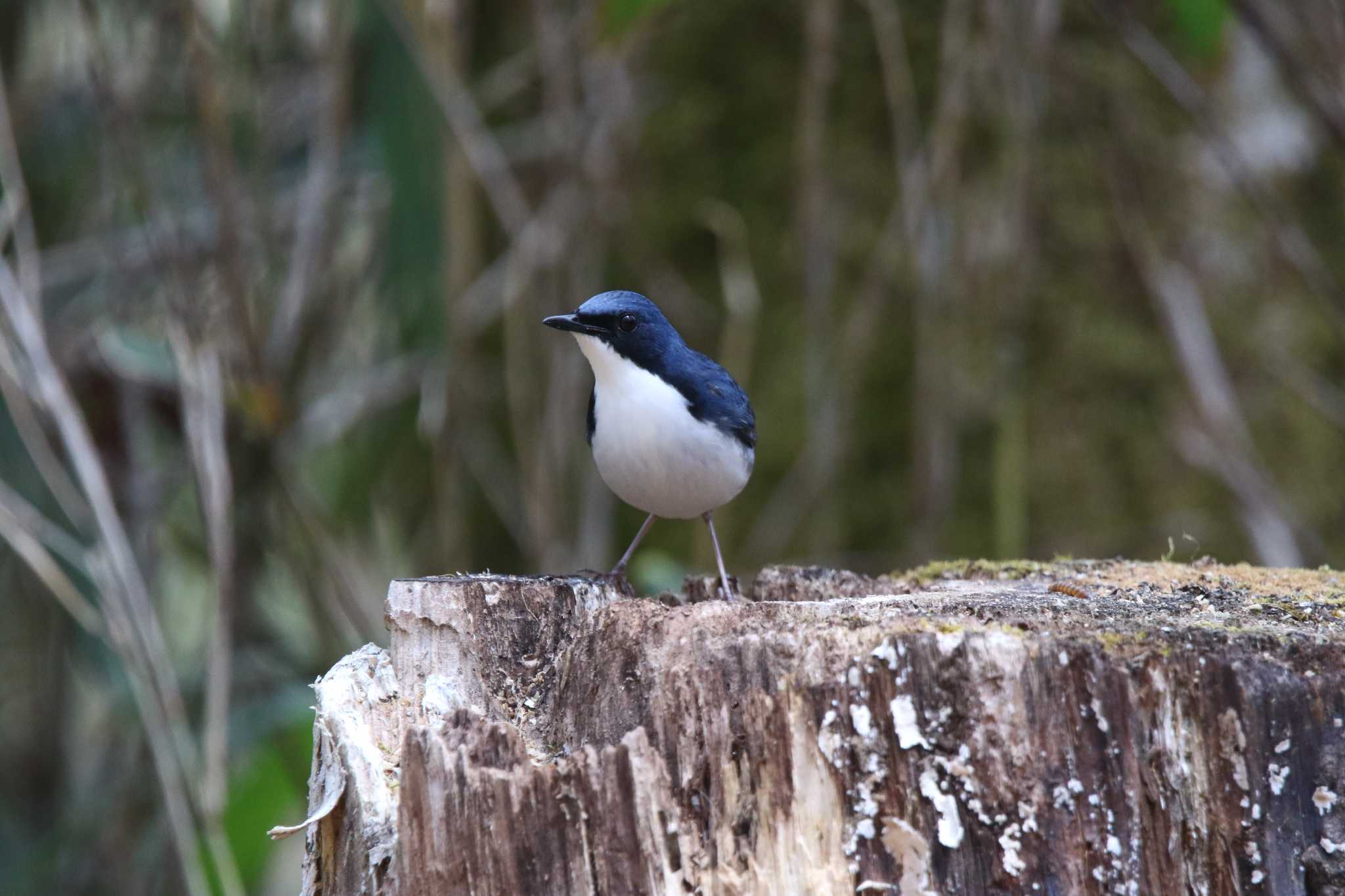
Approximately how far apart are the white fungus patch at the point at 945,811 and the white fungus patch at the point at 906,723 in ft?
0.20

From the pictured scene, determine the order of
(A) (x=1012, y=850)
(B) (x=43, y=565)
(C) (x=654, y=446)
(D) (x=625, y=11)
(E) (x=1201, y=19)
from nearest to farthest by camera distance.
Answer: (A) (x=1012, y=850) < (C) (x=654, y=446) < (B) (x=43, y=565) < (D) (x=625, y=11) < (E) (x=1201, y=19)

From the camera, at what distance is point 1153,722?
204 cm

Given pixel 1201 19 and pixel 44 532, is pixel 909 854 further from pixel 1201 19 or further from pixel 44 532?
pixel 1201 19

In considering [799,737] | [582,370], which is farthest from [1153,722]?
[582,370]

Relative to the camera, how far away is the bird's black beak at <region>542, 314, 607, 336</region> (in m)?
3.54

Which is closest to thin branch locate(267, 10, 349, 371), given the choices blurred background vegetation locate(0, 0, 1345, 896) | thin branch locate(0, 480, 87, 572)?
blurred background vegetation locate(0, 0, 1345, 896)

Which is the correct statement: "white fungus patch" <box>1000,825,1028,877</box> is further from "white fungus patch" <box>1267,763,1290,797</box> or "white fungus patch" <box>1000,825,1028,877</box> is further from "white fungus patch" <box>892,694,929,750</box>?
"white fungus patch" <box>1267,763,1290,797</box>

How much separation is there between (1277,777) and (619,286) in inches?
162

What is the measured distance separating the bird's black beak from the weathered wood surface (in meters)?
1.58

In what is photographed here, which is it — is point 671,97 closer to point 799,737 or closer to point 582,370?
point 582,370

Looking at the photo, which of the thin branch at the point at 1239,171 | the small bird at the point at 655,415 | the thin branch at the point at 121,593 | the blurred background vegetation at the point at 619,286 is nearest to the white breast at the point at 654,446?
the small bird at the point at 655,415

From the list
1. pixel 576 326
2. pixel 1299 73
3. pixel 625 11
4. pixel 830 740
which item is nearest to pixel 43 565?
pixel 576 326

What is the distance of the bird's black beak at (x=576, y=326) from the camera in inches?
139

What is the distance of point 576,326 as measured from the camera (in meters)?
3.58
